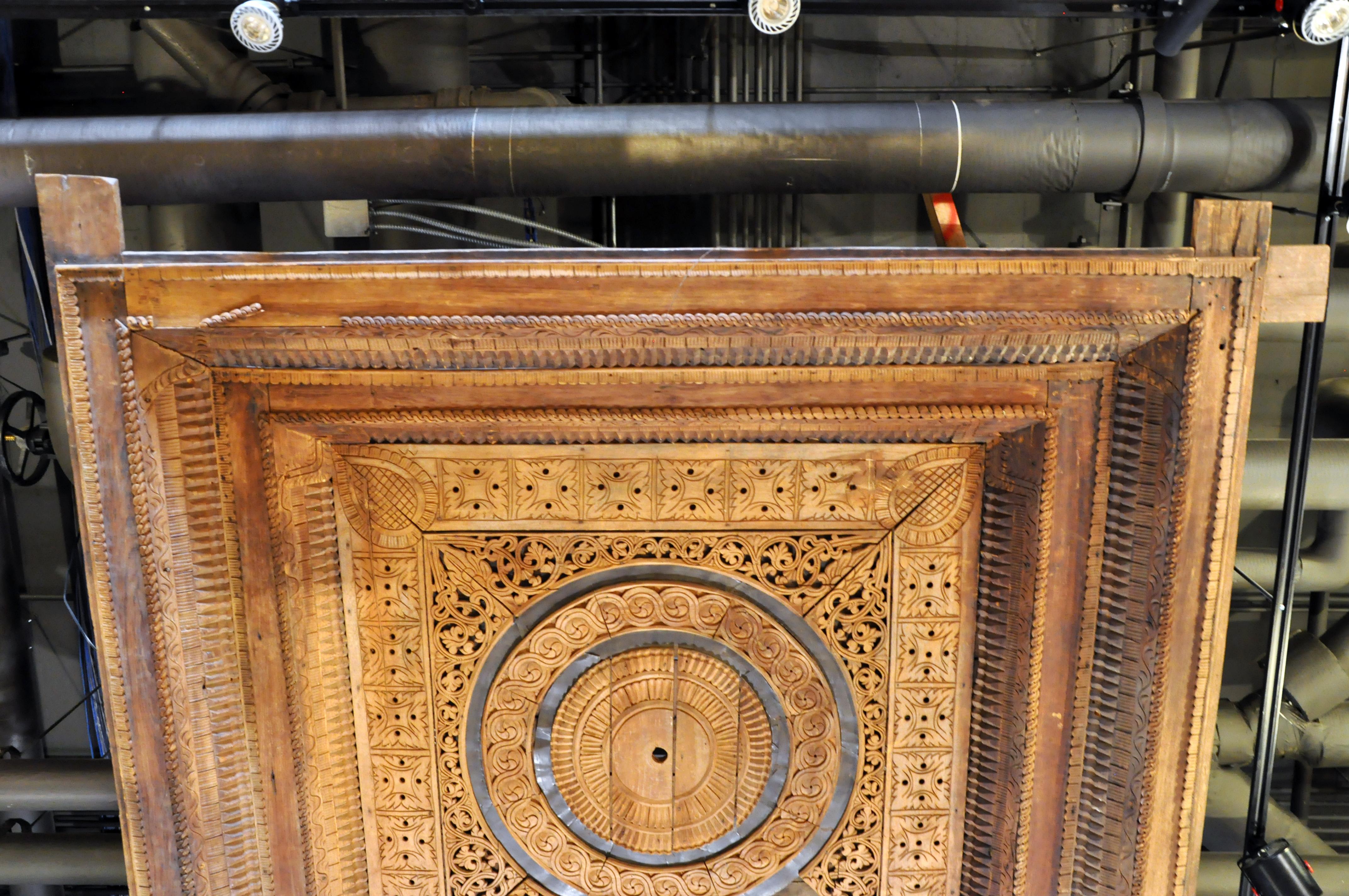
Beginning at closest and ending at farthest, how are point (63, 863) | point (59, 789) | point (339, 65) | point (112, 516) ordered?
point (112, 516), point (339, 65), point (59, 789), point (63, 863)

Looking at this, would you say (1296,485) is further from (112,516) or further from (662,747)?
(112,516)

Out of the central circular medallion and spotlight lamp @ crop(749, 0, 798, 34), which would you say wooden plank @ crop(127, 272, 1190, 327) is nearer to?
spotlight lamp @ crop(749, 0, 798, 34)

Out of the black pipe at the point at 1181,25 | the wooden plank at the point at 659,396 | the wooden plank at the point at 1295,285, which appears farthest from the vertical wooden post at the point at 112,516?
the black pipe at the point at 1181,25

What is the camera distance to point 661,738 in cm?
245

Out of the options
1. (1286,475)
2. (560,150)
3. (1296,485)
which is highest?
(560,150)

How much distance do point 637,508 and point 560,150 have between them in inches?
44.3

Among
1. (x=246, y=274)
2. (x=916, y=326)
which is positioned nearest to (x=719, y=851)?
(x=916, y=326)

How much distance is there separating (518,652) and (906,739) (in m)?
1.15

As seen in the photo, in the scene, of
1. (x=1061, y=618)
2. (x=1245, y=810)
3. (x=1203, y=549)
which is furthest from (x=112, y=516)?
(x=1245, y=810)

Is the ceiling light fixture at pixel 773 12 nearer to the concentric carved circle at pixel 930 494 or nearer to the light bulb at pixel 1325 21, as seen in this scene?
the concentric carved circle at pixel 930 494

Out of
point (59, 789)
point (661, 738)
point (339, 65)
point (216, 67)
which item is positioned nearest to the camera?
Answer: point (661, 738)

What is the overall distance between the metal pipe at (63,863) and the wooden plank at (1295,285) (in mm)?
4278

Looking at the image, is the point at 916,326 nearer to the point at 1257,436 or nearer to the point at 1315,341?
the point at 1315,341

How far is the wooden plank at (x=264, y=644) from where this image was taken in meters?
2.18
